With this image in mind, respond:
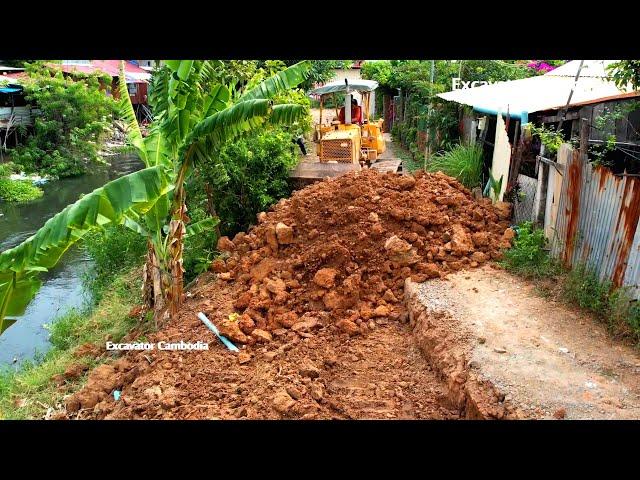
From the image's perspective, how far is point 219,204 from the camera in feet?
33.3

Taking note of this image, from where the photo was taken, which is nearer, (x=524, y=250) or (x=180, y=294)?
(x=524, y=250)

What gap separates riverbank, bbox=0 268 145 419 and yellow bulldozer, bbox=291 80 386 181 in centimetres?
382

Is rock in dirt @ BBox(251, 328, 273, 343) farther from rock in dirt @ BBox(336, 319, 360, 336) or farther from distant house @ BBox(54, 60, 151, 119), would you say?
distant house @ BBox(54, 60, 151, 119)

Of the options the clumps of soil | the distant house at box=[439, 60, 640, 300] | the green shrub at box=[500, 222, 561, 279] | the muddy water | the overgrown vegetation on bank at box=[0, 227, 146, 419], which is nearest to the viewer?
the distant house at box=[439, 60, 640, 300]

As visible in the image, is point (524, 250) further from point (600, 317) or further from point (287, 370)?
point (287, 370)

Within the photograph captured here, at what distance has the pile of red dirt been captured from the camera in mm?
5781

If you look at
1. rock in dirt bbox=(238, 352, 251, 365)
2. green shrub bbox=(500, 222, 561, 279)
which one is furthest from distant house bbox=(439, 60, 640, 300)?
rock in dirt bbox=(238, 352, 251, 365)

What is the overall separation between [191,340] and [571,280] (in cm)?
425

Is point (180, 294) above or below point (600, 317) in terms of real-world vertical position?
below

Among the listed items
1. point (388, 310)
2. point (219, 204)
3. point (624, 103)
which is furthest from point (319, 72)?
point (388, 310)

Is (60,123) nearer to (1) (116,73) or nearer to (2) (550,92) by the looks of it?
(1) (116,73)

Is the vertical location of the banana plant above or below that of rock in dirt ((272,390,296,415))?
above

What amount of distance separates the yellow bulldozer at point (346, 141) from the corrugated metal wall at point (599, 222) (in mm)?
4686

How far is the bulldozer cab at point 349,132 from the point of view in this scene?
37.7 feet
